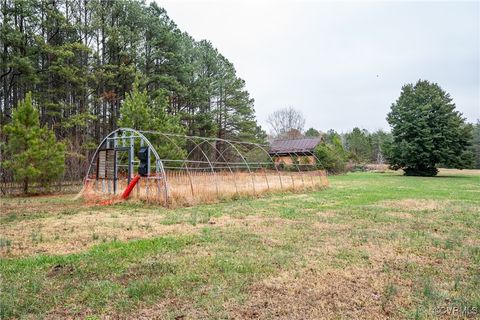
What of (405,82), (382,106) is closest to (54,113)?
(405,82)

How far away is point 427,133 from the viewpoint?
28906mm

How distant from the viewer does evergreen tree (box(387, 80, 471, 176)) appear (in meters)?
28.5

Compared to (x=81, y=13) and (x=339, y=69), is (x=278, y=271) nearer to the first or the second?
(x=339, y=69)

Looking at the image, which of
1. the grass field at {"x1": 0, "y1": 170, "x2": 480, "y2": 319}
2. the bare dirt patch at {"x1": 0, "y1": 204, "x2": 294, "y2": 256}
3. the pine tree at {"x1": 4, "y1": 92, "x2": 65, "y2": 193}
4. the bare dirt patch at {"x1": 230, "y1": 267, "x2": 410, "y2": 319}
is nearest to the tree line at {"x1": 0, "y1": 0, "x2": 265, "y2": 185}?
the pine tree at {"x1": 4, "y1": 92, "x2": 65, "y2": 193}

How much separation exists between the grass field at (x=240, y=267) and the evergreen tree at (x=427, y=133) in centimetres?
2460

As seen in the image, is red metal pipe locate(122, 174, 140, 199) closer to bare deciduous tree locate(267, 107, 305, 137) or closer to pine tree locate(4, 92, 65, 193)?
pine tree locate(4, 92, 65, 193)

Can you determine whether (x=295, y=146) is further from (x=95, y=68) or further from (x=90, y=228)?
(x=90, y=228)

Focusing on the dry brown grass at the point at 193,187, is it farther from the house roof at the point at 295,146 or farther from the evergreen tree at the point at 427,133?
the house roof at the point at 295,146

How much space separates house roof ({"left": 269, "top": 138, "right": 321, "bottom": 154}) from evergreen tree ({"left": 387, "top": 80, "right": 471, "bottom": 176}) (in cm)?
797

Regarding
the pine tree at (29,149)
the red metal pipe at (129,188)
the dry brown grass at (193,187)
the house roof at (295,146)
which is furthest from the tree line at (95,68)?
the house roof at (295,146)

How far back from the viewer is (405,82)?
33.1 m

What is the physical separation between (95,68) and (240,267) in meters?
21.4

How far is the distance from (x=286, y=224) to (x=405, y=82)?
106 feet

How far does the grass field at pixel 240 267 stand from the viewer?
2.92 meters
